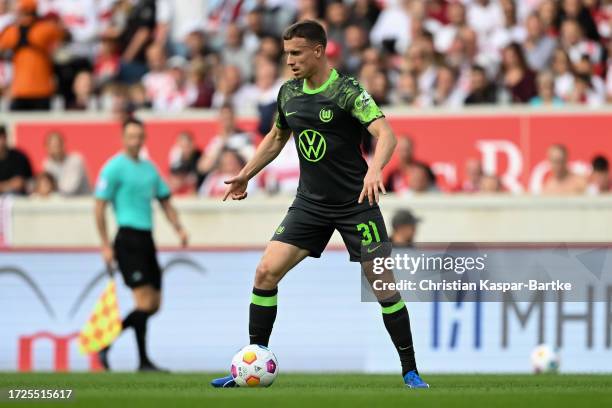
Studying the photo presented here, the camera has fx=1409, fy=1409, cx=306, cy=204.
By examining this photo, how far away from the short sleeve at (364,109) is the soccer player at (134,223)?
4.75 meters

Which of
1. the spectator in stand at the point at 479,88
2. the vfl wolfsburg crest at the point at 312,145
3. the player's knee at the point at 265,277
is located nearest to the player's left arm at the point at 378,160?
the vfl wolfsburg crest at the point at 312,145

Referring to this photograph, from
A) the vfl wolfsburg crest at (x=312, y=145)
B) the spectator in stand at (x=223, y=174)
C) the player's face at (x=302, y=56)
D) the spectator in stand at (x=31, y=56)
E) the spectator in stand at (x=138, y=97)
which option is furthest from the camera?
the spectator in stand at (x=31, y=56)

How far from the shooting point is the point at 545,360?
13242 millimetres

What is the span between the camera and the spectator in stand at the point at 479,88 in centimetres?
1725

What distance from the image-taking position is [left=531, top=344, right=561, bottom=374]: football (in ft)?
43.4

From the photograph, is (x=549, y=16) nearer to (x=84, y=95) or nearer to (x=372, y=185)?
(x=84, y=95)

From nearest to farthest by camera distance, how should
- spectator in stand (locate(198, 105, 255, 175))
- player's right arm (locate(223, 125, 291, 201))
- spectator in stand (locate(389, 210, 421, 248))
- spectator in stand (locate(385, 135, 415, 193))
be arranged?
1. player's right arm (locate(223, 125, 291, 201))
2. spectator in stand (locate(389, 210, 421, 248))
3. spectator in stand (locate(385, 135, 415, 193))
4. spectator in stand (locate(198, 105, 255, 175))

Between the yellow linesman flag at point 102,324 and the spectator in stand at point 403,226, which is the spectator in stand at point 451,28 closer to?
the spectator in stand at point 403,226

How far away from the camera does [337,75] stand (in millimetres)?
9461

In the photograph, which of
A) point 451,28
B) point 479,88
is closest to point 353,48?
point 451,28

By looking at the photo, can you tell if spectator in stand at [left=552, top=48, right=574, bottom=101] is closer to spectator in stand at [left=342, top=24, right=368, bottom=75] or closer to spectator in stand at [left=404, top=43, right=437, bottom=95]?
spectator in stand at [left=404, top=43, right=437, bottom=95]

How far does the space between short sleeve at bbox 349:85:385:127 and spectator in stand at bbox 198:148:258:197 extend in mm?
7387

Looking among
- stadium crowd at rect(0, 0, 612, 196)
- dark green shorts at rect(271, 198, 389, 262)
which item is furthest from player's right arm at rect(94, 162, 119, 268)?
dark green shorts at rect(271, 198, 389, 262)

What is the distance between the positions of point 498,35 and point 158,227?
203 inches
